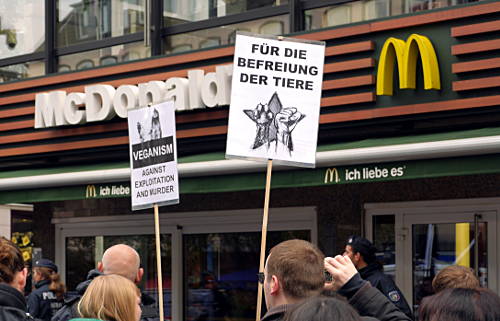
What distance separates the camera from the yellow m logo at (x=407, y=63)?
864cm

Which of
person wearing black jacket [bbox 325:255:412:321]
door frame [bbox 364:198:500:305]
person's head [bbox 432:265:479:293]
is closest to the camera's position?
person wearing black jacket [bbox 325:255:412:321]

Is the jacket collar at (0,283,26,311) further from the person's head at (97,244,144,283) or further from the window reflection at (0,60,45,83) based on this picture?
the window reflection at (0,60,45,83)

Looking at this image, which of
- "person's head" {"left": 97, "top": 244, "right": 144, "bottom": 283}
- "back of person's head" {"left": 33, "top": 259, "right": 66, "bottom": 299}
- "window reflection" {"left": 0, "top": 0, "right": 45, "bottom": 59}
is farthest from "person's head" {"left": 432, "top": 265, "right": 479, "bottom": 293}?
"window reflection" {"left": 0, "top": 0, "right": 45, "bottom": 59}

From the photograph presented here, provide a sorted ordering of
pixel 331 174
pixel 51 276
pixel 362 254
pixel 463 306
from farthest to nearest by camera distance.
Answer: pixel 51 276 < pixel 331 174 < pixel 362 254 < pixel 463 306

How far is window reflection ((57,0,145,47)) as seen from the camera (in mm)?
11750

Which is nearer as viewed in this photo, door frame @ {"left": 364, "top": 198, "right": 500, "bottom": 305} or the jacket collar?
the jacket collar

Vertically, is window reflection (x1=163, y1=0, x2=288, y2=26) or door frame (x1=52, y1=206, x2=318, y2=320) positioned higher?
window reflection (x1=163, y1=0, x2=288, y2=26)

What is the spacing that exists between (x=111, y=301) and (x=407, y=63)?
4.95 metres

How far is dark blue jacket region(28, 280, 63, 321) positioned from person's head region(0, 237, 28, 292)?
4.86 m

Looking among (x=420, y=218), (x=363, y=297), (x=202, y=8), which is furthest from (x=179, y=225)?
(x=363, y=297)

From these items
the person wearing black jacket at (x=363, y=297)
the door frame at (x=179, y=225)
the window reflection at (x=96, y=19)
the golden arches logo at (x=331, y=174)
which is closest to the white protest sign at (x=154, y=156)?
the golden arches logo at (x=331, y=174)

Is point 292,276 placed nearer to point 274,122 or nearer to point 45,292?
point 274,122

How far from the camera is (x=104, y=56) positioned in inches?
469

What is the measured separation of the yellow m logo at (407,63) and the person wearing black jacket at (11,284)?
14.7 ft
